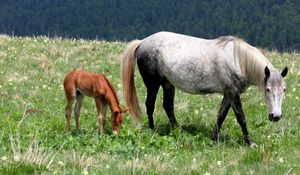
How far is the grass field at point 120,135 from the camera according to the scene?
29.8 ft

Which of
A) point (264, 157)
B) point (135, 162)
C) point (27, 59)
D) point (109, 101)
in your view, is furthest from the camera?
point (27, 59)

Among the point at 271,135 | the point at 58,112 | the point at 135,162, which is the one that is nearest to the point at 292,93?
the point at 271,135

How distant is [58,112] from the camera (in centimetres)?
1473

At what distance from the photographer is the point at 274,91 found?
39.2 ft

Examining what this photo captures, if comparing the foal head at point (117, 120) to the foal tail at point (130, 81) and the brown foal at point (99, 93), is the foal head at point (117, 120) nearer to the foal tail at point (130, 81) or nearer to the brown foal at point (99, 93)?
the brown foal at point (99, 93)

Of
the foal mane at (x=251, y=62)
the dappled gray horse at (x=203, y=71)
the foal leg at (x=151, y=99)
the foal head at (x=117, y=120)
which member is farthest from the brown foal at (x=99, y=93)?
the foal mane at (x=251, y=62)

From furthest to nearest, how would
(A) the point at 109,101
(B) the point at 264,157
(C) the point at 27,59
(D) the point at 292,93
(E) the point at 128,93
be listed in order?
(C) the point at 27,59
(D) the point at 292,93
(E) the point at 128,93
(A) the point at 109,101
(B) the point at 264,157

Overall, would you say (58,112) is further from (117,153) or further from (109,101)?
(117,153)

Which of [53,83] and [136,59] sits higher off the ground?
[136,59]

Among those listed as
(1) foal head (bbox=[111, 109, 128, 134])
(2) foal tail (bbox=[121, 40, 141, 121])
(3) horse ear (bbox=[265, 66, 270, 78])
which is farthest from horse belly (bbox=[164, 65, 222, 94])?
(1) foal head (bbox=[111, 109, 128, 134])

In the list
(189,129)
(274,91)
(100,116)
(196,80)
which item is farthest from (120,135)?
(274,91)

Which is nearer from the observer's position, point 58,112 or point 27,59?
point 58,112

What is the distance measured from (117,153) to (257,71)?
406cm

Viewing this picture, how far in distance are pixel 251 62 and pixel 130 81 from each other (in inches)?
139
